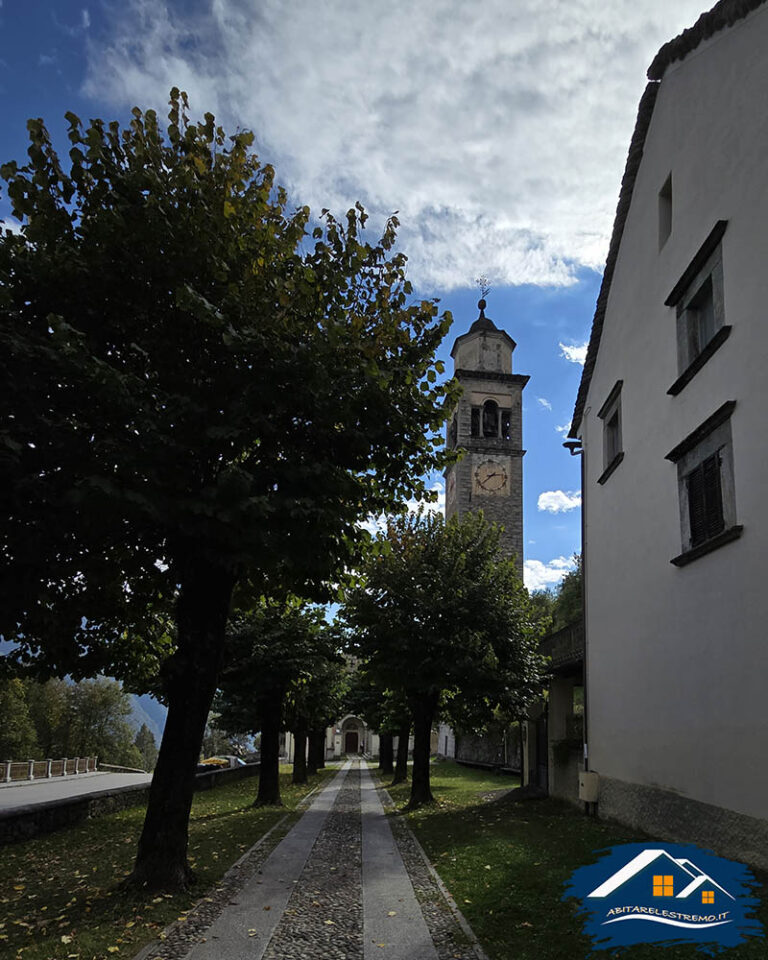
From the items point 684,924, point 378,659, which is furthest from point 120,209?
point 378,659

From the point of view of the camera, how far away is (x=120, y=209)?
844cm

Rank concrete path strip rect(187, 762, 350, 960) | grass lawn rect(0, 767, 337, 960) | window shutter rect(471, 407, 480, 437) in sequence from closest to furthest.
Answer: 1. concrete path strip rect(187, 762, 350, 960)
2. grass lawn rect(0, 767, 337, 960)
3. window shutter rect(471, 407, 480, 437)

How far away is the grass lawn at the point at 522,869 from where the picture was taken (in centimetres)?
646

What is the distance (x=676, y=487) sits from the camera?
11.7 metres

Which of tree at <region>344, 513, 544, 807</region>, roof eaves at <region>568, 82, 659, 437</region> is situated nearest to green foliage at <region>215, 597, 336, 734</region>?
tree at <region>344, 513, 544, 807</region>

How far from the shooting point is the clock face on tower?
182 feet

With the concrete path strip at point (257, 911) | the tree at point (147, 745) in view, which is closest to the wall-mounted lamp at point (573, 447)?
Answer: the concrete path strip at point (257, 911)

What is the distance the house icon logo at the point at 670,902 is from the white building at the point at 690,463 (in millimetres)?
1670

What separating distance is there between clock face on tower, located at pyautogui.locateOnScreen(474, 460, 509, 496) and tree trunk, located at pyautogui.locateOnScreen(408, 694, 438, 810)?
110ft

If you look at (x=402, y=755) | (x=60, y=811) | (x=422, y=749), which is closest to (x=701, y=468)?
(x=60, y=811)

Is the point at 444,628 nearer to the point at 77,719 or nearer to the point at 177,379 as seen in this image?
the point at 177,379

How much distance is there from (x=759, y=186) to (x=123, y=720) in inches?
2963

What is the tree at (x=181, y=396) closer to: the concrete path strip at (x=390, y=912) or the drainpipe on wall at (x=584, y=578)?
the concrete path strip at (x=390, y=912)

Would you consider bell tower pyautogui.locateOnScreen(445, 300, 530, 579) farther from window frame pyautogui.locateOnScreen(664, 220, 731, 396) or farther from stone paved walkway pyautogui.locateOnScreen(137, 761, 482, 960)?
stone paved walkway pyautogui.locateOnScreen(137, 761, 482, 960)
